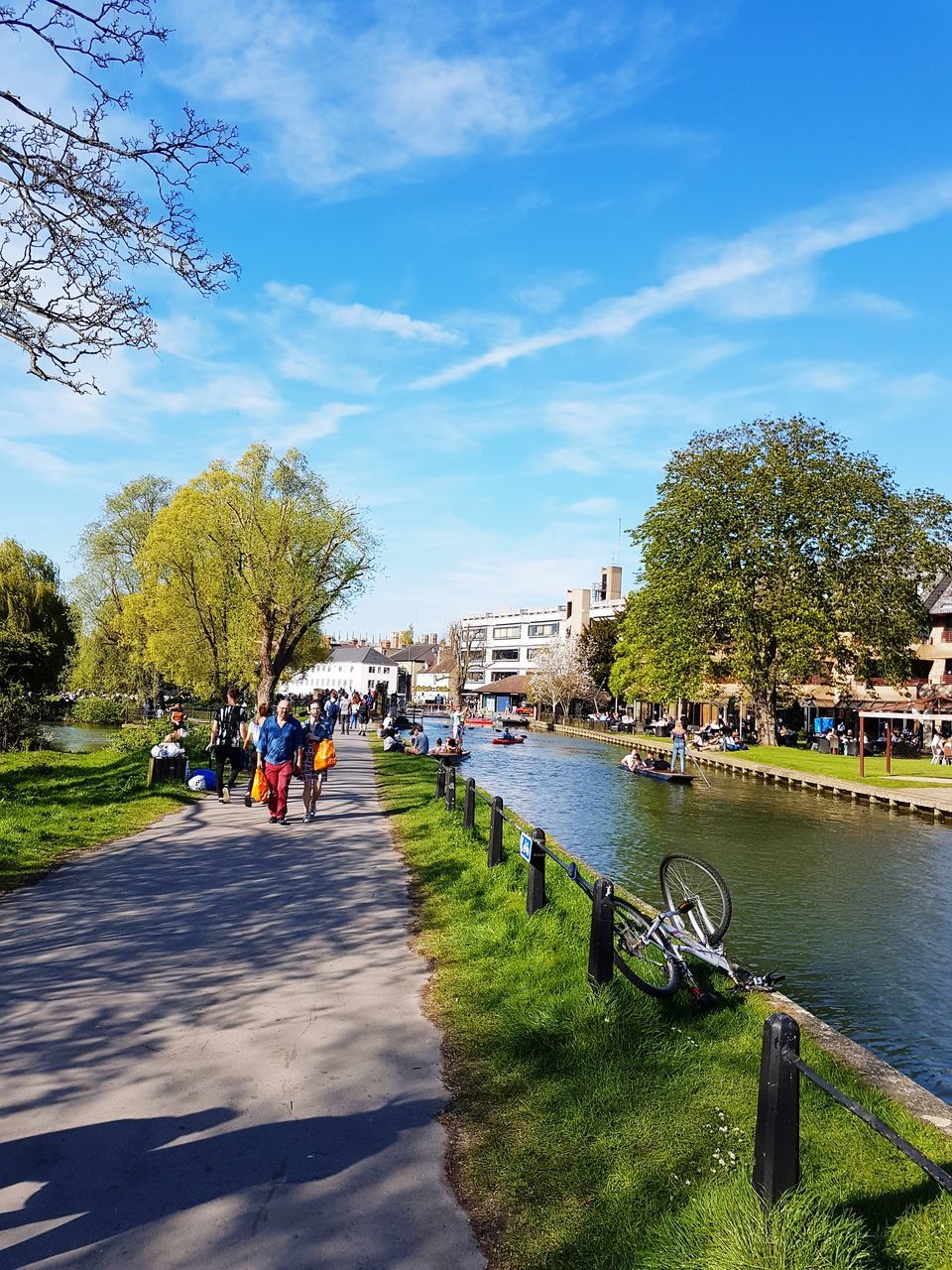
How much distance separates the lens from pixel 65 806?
1402 centimetres

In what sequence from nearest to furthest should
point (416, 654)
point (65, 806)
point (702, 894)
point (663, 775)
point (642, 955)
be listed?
point (642, 955) → point (702, 894) → point (65, 806) → point (663, 775) → point (416, 654)

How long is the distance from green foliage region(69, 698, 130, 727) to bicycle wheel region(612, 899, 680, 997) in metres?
47.0

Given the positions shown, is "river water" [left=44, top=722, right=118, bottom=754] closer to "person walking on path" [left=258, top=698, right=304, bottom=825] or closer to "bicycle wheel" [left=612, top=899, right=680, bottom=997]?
"person walking on path" [left=258, top=698, right=304, bottom=825]

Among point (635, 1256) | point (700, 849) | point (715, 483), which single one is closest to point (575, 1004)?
point (635, 1256)

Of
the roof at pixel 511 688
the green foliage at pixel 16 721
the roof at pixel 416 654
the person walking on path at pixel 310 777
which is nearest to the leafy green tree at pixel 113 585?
the green foliage at pixel 16 721

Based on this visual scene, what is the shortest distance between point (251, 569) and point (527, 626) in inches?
3654

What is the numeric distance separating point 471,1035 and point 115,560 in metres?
49.5

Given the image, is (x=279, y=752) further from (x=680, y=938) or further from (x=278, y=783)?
(x=680, y=938)

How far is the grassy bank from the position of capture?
366cm

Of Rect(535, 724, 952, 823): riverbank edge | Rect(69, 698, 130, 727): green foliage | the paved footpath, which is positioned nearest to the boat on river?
Rect(535, 724, 952, 823): riverbank edge

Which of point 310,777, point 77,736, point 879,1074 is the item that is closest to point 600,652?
point 77,736

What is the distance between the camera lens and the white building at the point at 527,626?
10962 cm

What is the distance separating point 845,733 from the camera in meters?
53.8

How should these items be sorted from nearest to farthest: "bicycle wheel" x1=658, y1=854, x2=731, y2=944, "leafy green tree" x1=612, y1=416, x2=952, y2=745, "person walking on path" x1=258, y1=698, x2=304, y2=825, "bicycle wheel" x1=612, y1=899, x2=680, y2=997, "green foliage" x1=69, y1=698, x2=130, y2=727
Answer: "bicycle wheel" x1=612, y1=899, x2=680, y2=997
"bicycle wheel" x1=658, y1=854, x2=731, y2=944
"person walking on path" x1=258, y1=698, x2=304, y2=825
"leafy green tree" x1=612, y1=416, x2=952, y2=745
"green foliage" x1=69, y1=698, x2=130, y2=727
